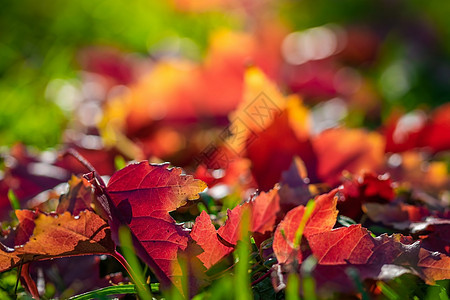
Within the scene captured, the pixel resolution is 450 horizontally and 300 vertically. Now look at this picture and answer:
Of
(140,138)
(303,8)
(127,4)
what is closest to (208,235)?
(140,138)

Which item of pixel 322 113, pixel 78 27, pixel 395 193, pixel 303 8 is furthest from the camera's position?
pixel 303 8

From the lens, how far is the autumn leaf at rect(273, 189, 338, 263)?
0.57 metres

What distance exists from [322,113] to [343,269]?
3.51 ft

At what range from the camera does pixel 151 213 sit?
589 mm

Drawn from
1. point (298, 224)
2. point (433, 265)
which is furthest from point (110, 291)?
point (433, 265)

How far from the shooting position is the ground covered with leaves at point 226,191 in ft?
1.84

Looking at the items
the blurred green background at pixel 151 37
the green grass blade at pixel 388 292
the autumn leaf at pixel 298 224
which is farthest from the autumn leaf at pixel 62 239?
the blurred green background at pixel 151 37

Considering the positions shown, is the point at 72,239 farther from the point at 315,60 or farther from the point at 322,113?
the point at 315,60

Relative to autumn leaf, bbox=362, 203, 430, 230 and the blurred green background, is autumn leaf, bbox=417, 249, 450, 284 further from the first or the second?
the blurred green background

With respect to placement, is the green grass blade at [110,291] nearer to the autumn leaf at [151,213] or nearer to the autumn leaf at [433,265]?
the autumn leaf at [151,213]

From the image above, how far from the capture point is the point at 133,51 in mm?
2613

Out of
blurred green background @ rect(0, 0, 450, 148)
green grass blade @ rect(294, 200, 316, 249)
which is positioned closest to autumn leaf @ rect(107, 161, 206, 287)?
green grass blade @ rect(294, 200, 316, 249)

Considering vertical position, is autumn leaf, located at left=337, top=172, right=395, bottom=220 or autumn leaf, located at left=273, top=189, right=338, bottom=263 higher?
autumn leaf, located at left=273, top=189, right=338, bottom=263

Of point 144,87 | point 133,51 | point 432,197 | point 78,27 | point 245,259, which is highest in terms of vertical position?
point 78,27
